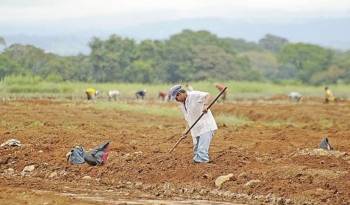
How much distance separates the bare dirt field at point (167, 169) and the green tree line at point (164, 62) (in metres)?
32.8

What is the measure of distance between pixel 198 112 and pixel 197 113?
29mm

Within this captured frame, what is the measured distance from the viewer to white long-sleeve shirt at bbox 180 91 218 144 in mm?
14203

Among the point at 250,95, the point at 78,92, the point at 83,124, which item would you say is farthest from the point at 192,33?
the point at 83,124

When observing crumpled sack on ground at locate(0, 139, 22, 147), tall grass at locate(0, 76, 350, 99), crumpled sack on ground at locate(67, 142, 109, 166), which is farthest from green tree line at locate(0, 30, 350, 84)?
crumpled sack on ground at locate(67, 142, 109, 166)

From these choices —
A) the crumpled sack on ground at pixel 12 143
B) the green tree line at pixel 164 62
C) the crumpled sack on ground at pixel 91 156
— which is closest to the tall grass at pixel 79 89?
the green tree line at pixel 164 62

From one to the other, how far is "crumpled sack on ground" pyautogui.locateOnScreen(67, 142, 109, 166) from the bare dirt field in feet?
0.51

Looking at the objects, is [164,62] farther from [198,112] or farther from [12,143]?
[198,112]

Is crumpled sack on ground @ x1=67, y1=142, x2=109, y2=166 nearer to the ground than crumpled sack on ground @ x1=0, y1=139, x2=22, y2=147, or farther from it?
farther from it

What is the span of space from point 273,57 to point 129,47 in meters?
48.9

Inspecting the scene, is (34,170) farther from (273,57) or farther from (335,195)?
(273,57)

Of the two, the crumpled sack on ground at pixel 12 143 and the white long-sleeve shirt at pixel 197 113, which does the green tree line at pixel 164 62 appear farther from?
the white long-sleeve shirt at pixel 197 113

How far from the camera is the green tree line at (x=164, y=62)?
193 ft

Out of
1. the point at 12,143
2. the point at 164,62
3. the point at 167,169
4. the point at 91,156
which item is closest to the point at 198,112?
the point at 167,169

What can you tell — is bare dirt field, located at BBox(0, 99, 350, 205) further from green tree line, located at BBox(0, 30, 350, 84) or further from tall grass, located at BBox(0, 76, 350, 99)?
green tree line, located at BBox(0, 30, 350, 84)
